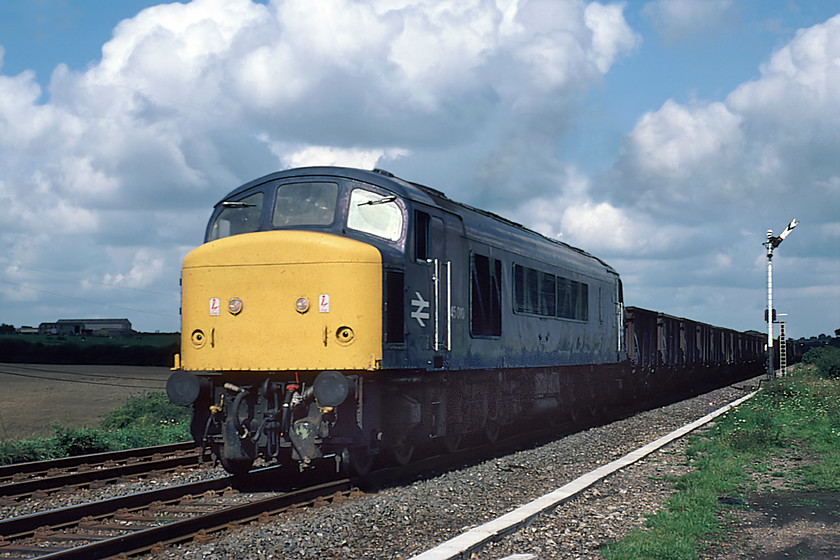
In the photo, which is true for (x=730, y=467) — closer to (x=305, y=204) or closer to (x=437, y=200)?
(x=437, y=200)

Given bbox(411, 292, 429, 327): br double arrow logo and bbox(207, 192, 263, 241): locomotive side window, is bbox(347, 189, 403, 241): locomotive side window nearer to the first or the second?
bbox(411, 292, 429, 327): br double arrow logo

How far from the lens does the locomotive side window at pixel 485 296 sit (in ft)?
44.6

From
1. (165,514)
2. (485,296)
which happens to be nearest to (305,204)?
(485,296)

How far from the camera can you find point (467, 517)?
945cm

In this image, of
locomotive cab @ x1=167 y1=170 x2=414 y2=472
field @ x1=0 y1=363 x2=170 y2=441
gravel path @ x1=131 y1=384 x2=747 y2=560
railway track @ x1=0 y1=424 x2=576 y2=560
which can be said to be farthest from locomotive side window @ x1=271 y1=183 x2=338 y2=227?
field @ x1=0 y1=363 x2=170 y2=441

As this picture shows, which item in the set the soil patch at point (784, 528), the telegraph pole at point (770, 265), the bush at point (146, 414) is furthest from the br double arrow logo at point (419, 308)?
the telegraph pole at point (770, 265)

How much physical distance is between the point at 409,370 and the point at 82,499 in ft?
13.9

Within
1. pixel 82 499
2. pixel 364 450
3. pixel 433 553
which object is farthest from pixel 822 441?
pixel 82 499

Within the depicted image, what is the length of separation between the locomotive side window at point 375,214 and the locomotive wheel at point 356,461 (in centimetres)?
263

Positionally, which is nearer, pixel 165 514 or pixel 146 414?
pixel 165 514

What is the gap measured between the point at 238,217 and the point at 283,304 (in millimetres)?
1905

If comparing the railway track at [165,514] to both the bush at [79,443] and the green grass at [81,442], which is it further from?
the bush at [79,443]

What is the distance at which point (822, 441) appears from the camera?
50.5 feet

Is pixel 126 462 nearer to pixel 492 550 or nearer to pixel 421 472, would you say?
pixel 421 472
